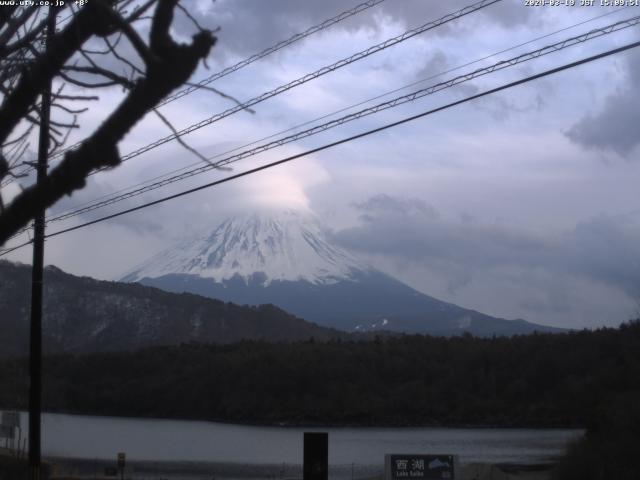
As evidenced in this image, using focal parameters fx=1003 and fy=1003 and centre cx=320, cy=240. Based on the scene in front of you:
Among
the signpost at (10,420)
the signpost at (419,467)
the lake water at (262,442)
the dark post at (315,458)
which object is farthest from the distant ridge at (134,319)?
the dark post at (315,458)

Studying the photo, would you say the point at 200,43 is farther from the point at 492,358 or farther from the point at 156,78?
the point at 492,358

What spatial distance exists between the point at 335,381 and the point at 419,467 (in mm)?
62835

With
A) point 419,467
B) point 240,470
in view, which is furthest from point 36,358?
point 240,470

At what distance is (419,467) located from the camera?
2292cm

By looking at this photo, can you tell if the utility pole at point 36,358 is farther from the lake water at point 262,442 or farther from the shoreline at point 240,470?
the lake water at point 262,442

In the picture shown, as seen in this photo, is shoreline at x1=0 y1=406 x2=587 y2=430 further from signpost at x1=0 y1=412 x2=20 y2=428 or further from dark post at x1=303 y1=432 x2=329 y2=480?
dark post at x1=303 y1=432 x2=329 y2=480

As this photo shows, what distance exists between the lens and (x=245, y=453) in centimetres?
5200

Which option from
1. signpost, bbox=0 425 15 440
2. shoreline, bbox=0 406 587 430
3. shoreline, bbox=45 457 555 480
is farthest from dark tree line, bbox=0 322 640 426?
signpost, bbox=0 425 15 440

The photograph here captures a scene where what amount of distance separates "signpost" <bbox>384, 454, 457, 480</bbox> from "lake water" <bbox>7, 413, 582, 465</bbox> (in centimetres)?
1753

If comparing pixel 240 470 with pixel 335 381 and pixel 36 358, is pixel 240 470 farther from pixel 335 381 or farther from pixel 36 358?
pixel 335 381

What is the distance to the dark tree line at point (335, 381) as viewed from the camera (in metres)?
76.9

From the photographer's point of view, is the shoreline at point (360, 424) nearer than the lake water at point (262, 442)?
No

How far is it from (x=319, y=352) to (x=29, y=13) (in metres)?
83.3

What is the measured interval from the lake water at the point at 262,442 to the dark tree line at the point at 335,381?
5407mm
